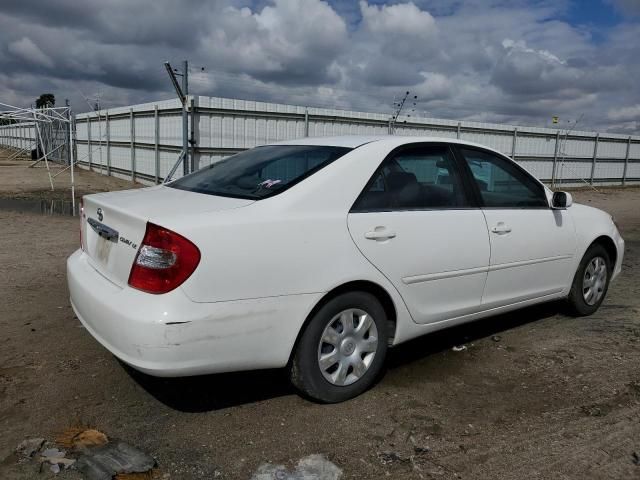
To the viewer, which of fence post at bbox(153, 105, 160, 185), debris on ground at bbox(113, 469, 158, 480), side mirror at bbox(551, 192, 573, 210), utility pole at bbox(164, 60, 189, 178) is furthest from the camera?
fence post at bbox(153, 105, 160, 185)

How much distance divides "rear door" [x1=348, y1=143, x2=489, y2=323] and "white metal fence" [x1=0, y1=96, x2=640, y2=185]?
1088 centimetres

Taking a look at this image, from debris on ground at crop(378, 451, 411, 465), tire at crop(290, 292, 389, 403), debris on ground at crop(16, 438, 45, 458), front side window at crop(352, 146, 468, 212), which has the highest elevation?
front side window at crop(352, 146, 468, 212)

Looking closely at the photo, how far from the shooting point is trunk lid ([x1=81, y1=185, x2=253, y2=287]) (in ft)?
9.63

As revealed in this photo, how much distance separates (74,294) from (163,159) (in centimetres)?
1378

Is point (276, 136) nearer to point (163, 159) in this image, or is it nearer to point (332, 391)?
point (163, 159)

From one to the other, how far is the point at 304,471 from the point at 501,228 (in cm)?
227

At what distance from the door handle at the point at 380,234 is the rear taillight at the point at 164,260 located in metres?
1.04

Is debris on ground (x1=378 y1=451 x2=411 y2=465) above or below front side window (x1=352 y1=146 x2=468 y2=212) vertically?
below

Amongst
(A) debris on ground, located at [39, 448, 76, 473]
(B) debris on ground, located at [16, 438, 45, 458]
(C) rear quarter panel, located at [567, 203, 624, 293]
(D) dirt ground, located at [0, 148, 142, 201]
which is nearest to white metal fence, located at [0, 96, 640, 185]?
(D) dirt ground, located at [0, 148, 142, 201]

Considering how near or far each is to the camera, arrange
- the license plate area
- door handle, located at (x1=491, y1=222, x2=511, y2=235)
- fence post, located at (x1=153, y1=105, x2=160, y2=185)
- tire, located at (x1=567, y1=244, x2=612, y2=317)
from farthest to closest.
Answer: fence post, located at (x1=153, y1=105, x2=160, y2=185), tire, located at (x1=567, y1=244, x2=612, y2=317), door handle, located at (x1=491, y1=222, x2=511, y2=235), the license plate area

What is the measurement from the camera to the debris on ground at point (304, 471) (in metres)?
2.64

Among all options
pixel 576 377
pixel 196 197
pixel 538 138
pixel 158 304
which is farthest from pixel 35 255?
pixel 538 138

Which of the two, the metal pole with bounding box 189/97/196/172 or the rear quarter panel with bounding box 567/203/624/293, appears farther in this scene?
the metal pole with bounding box 189/97/196/172

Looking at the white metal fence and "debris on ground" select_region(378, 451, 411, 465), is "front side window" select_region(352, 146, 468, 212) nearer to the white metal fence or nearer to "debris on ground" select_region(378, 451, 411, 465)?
"debris on ground" select_region(378, 451, 411, 465)
